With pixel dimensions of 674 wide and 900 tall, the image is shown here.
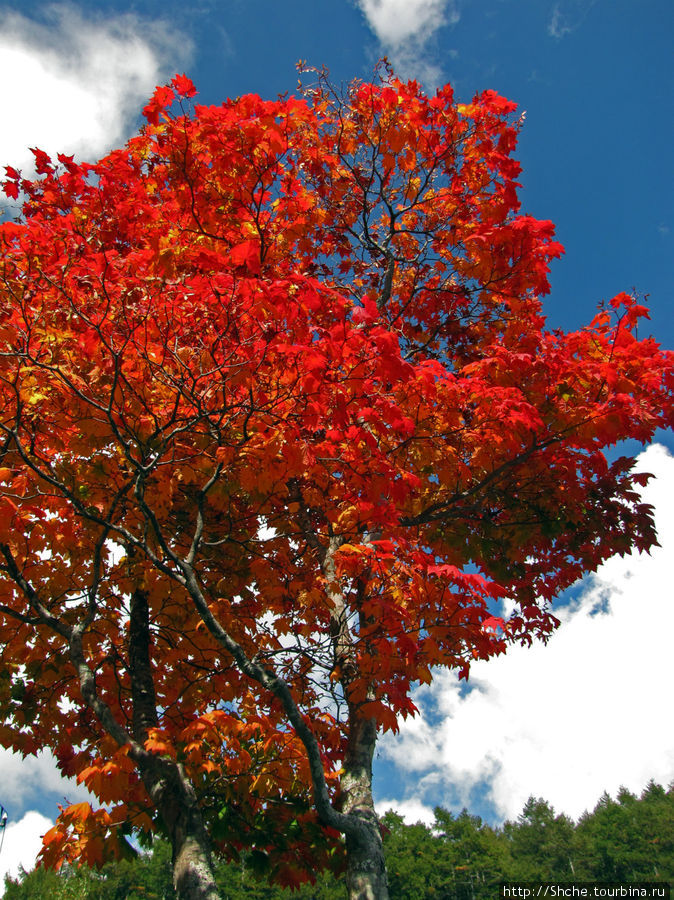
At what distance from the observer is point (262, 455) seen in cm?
530

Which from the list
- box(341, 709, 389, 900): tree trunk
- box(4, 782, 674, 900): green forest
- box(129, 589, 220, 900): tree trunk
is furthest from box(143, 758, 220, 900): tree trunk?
box(4, 782, 674, 900): green forest

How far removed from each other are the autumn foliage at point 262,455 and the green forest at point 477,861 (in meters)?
82.7

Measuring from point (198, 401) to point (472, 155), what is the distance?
231 inches

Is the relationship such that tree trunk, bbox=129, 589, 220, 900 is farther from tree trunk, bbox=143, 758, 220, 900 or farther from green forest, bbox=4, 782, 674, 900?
green forest, bbox=4, 782, 674, 900

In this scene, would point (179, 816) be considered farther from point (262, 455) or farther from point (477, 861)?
point (477, 861)

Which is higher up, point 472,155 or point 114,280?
point 472,155

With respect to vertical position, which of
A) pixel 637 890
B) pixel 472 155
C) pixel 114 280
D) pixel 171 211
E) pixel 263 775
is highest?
pixel 472 155

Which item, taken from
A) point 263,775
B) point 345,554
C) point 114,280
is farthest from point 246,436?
point 263,775

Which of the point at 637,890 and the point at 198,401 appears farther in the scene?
the point at 637,890

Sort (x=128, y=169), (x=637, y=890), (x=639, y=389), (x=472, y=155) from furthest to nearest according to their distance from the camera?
(x=637, y=890) < (x=472, y=155) < (x=128, y=169) < (x=639, y=389)

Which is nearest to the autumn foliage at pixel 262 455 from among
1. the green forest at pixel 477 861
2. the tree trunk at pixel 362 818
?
the tree trunk at pixel 362 818

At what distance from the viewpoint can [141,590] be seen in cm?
720

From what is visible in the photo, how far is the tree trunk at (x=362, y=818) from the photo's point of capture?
529cm

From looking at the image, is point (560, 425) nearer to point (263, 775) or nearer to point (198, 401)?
point (198, 401)
